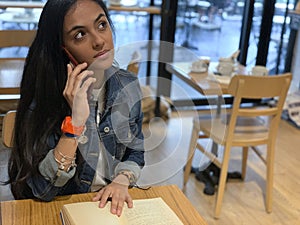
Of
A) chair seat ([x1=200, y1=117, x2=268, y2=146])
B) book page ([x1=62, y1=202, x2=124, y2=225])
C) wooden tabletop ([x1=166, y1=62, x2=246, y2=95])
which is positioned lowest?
chair seat ([x1=200, y1=117, x2=268, y2=146])

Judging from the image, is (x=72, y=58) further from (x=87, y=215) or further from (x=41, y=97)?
(x=87, y=215)

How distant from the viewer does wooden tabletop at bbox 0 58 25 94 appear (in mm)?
2008

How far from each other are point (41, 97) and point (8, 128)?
149 millimetres

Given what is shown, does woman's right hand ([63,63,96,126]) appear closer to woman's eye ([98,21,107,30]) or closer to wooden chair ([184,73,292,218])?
woman's eye ([98,21,107,30])

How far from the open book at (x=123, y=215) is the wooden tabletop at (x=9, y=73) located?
1.05 meters

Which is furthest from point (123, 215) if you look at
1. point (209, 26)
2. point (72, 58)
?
point (209, 26)

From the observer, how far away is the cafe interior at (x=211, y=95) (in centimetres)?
197

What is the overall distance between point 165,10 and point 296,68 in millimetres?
1457

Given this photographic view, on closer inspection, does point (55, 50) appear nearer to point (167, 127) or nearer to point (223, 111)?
point (223, 111)

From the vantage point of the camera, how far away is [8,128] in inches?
47.3

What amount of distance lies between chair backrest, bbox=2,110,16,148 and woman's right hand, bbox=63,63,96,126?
254 millimetres

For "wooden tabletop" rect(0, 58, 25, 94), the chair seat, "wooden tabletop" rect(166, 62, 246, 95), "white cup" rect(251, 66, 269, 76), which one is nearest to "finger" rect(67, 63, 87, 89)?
"wooden tabletop" rect(0, 58, 25, 94)

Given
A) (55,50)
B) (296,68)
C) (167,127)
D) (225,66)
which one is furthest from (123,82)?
(296,68)

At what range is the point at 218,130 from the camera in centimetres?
251
